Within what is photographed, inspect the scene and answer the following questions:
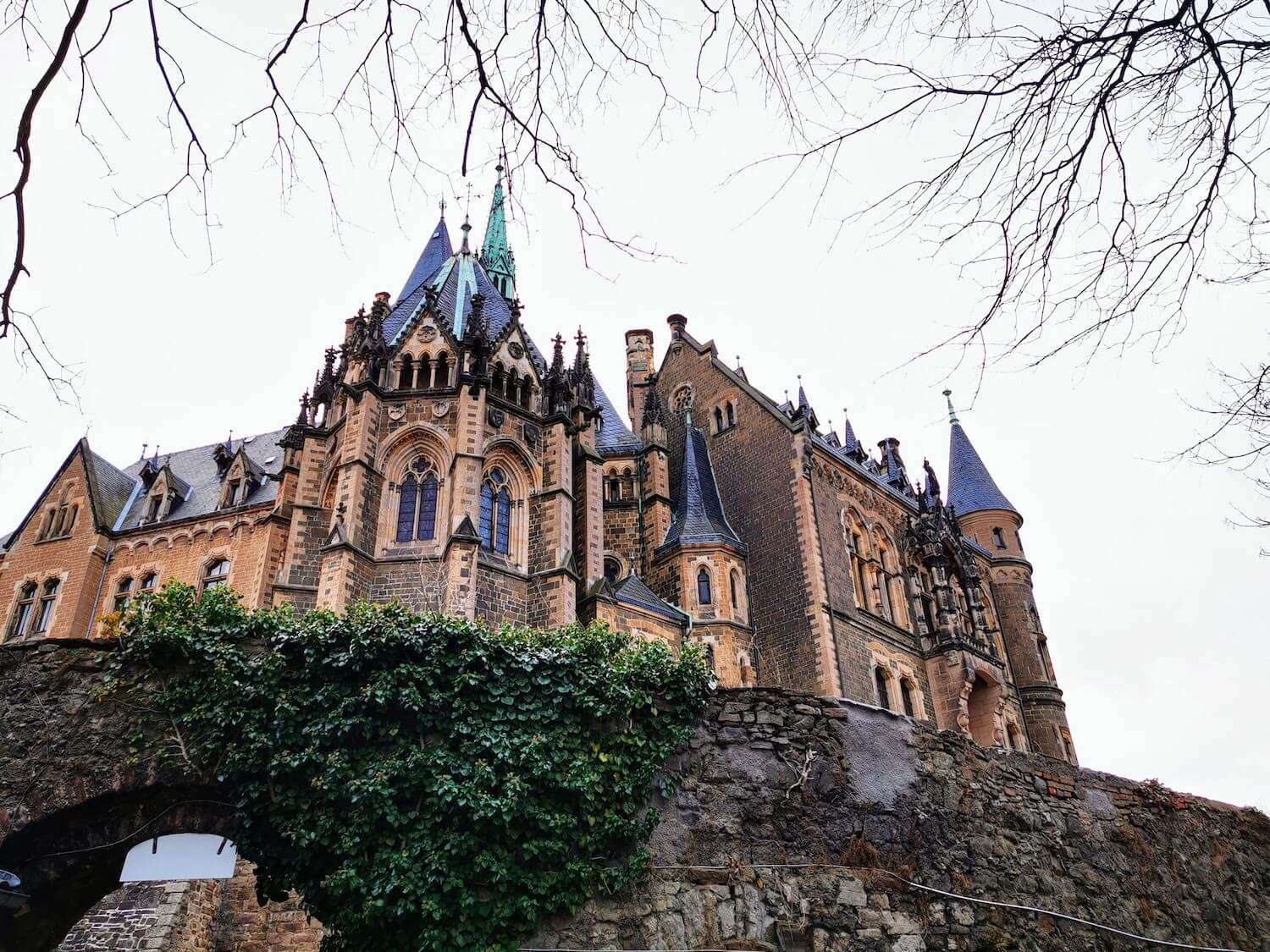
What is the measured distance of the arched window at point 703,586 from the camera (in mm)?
26000

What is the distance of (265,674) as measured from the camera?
9336 millimetres

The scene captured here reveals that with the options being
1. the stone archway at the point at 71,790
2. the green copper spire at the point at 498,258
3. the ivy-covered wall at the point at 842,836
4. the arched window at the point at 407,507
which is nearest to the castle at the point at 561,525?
the arched window at the point at 407,507

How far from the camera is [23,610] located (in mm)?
28844

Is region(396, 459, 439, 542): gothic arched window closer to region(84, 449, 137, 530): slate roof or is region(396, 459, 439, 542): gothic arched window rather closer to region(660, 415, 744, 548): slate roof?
region(660, 415, 744, 548): slate roof

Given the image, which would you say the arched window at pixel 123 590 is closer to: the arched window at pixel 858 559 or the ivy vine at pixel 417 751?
the ivy vine at pixel 417 751

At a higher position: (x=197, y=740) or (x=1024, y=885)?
(x=197, y=740)

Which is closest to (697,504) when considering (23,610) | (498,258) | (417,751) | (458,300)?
(458,300)

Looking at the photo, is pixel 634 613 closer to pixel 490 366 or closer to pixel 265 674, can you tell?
pixel 490 366

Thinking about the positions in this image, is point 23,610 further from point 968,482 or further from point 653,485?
point 968,482

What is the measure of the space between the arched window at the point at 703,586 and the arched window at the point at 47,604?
1994 centimetres

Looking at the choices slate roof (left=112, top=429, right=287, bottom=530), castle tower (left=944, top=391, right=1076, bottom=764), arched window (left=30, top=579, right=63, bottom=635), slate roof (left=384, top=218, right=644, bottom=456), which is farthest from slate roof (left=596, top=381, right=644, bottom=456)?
arched window (left=30, top=579, right=63, bottom=635)

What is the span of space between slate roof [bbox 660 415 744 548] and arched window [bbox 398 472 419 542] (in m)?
8.38

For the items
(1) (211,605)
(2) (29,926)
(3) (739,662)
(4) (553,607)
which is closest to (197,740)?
(1) (211,605)

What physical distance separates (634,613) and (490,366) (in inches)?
285
